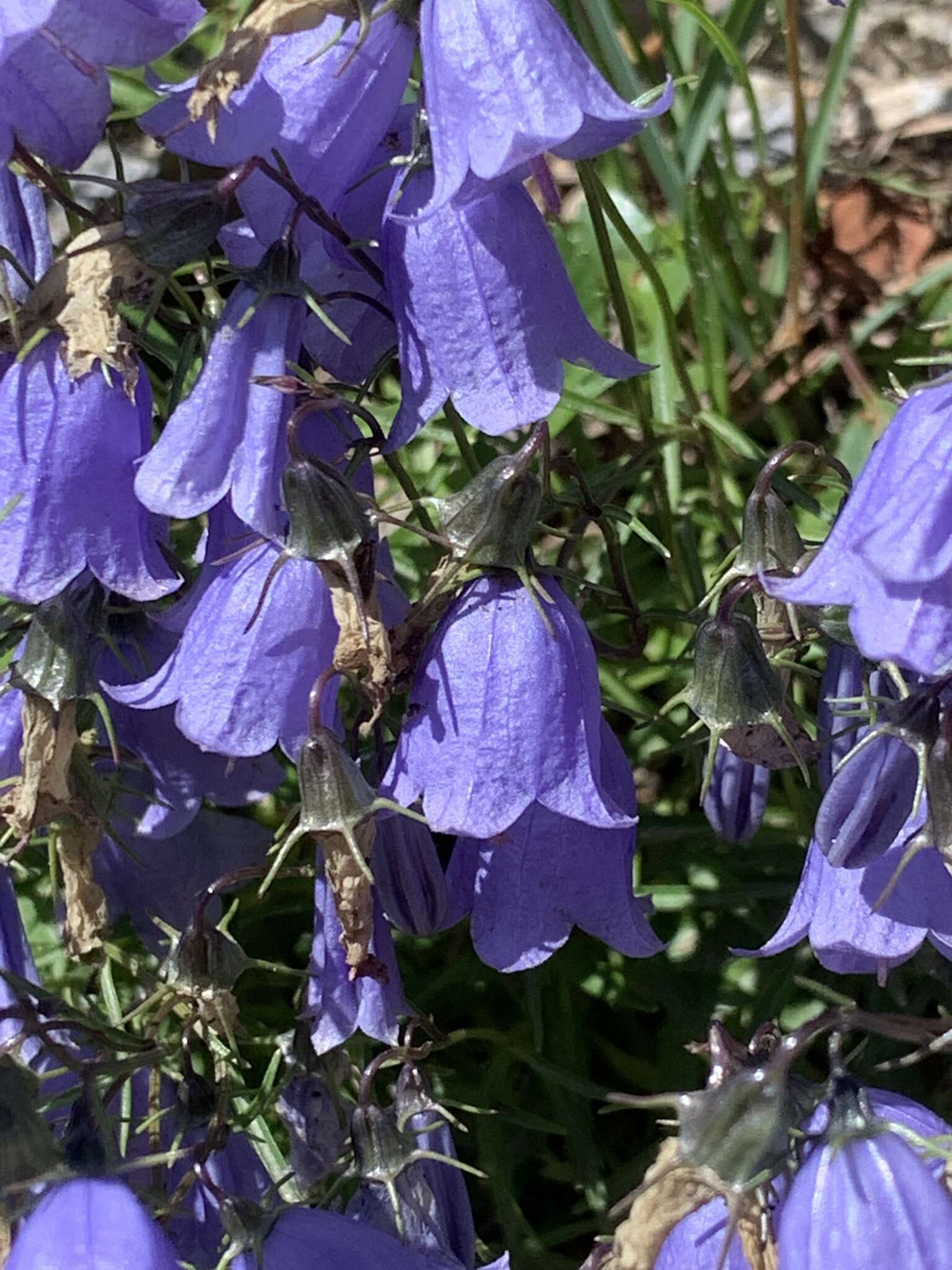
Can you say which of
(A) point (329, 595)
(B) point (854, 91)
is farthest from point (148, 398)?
(B) point (854, 91)

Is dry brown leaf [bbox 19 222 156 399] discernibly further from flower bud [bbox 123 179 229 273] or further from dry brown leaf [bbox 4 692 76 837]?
dry brown leaf [bbox 4 692 76 837]

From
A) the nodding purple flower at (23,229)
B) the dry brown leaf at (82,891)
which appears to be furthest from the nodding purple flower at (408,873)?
the nodding purple flower at (23,229)

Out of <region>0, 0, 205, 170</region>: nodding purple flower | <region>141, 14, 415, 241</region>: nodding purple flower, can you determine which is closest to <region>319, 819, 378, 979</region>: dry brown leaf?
<region>141, 14, 415, 241</region>: nodding purple flower

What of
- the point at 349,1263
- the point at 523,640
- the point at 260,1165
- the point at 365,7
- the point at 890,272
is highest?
the point at 365,7

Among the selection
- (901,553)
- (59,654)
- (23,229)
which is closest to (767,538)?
(901,553)

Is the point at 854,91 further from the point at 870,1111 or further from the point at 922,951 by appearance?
the point at 870,1111

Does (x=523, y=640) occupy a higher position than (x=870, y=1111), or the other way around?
(x=523, y=640)

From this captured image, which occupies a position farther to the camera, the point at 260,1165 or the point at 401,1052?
the point at 260,1165
